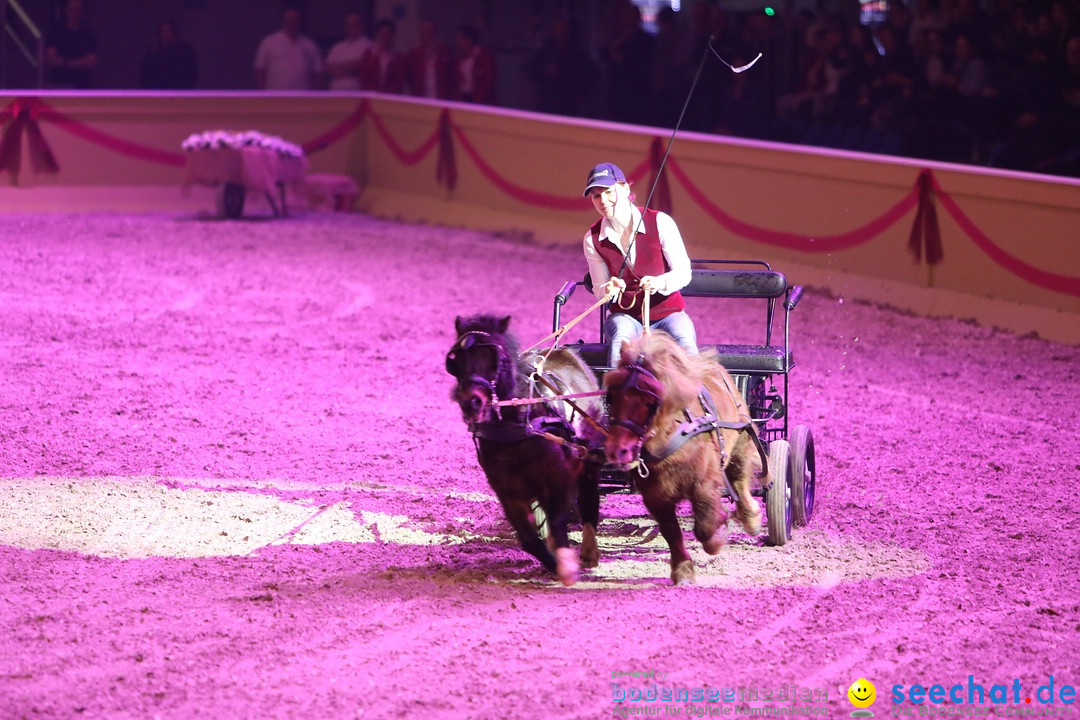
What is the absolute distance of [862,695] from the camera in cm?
516

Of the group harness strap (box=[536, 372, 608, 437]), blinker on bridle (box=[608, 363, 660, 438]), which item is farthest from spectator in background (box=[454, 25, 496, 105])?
blinker on bridle (box=[608, 363, 660, 438])

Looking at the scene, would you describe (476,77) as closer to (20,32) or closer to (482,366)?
(20,32)

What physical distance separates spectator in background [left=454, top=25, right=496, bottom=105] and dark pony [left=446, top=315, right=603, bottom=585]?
549 inches

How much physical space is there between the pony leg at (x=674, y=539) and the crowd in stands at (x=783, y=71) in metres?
6.67

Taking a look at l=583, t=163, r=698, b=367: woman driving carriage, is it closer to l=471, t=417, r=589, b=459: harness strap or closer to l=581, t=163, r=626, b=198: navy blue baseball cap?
l=581, t=163, r=626, b=198: navy blue baseball cap

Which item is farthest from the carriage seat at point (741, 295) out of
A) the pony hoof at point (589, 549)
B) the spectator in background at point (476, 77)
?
the spectator in background at point (476, 77)

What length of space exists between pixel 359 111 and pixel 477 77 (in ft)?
5.84

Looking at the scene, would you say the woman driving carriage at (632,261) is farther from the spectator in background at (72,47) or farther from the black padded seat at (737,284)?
the spectator in background at (72,47)

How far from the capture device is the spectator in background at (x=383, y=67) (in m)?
20.4

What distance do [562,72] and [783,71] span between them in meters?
3.71

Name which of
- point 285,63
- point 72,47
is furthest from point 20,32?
point 285,63

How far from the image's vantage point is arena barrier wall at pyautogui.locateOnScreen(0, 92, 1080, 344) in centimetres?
1254

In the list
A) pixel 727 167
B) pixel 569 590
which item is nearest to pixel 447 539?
pixel 569 590

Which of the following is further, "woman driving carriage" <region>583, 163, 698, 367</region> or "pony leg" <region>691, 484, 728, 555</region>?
"woman driving carriage" <region>583, 163, 698, 367</region>
